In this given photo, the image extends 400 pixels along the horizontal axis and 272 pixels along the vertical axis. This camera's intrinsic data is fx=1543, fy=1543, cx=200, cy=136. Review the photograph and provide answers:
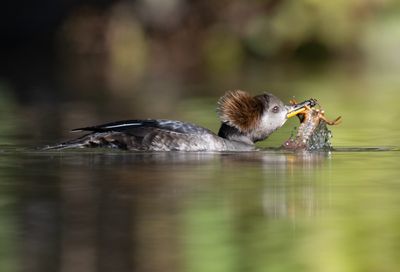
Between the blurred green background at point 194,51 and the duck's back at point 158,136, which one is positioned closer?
the duck's back at point 158,136

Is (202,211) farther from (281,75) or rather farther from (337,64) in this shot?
(337,64)

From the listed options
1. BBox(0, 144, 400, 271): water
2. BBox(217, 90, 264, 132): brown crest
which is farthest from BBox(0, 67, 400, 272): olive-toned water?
BBox(217, 90, 264, 132): brown crest

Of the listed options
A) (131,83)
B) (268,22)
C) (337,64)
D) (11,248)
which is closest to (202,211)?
(11,248)

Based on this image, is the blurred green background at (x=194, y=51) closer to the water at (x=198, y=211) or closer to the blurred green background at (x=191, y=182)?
the blurred green background at (x=191, y=182)

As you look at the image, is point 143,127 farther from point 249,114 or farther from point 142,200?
point 142,200

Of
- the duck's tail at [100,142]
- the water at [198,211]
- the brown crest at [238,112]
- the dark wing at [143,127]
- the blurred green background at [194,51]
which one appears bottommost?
the water at [198,211]

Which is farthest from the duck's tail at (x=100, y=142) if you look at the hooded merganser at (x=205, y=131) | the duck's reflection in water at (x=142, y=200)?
the duck's reflection in water at (x=142, y=200)

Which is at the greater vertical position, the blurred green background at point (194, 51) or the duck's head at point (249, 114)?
the blurred green background at point (194, 51)
